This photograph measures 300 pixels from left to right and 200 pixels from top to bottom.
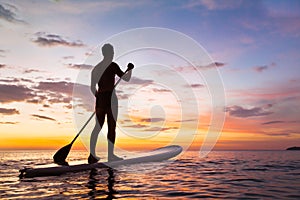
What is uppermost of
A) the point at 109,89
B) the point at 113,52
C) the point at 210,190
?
the point at 113,52

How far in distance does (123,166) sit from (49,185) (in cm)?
361

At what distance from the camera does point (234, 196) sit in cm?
496

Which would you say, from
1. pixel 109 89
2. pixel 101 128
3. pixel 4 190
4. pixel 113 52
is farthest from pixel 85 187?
pixel 113 52

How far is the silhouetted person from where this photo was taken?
32.6 feet

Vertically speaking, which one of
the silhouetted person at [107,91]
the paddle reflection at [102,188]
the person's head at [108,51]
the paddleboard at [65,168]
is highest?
the person's head at [108,51]

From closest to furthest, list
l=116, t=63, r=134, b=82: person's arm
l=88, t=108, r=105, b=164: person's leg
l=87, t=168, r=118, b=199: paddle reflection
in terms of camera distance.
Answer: l=87, t=168, r=118, b=199: paddle reflection → l=88, t=108, r=105, b=164: person's leg → l=116, t=63, r=134, b=82: person's arm

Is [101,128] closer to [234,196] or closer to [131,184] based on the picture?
[131,184]

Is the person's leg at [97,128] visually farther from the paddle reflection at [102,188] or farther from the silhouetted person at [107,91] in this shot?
the paddle reflection at [102,188]

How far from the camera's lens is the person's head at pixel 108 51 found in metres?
10.2

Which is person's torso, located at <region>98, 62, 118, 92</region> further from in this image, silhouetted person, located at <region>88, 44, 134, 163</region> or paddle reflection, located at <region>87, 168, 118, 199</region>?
paddle reflection, located at <region>87, 168, 118, 199</region>

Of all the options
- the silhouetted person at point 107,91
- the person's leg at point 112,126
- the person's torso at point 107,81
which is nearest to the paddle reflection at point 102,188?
the person's leg at point 112,126

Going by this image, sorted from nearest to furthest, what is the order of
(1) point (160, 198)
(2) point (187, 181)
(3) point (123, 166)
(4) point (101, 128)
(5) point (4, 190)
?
(1) point (160, 198) < (5) point (4, 190) < (2) point (187, 181) < (3) point (123, 166) < (4) point (101, 128)

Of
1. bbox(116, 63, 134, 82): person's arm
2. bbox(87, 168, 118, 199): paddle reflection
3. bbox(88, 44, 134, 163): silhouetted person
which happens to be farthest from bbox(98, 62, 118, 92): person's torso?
bbox(87, 168, 118, 199): paddle reflection

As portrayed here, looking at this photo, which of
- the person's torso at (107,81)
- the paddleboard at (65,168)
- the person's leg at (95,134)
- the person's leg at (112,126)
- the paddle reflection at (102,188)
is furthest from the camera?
the person's torso at (107,81)
